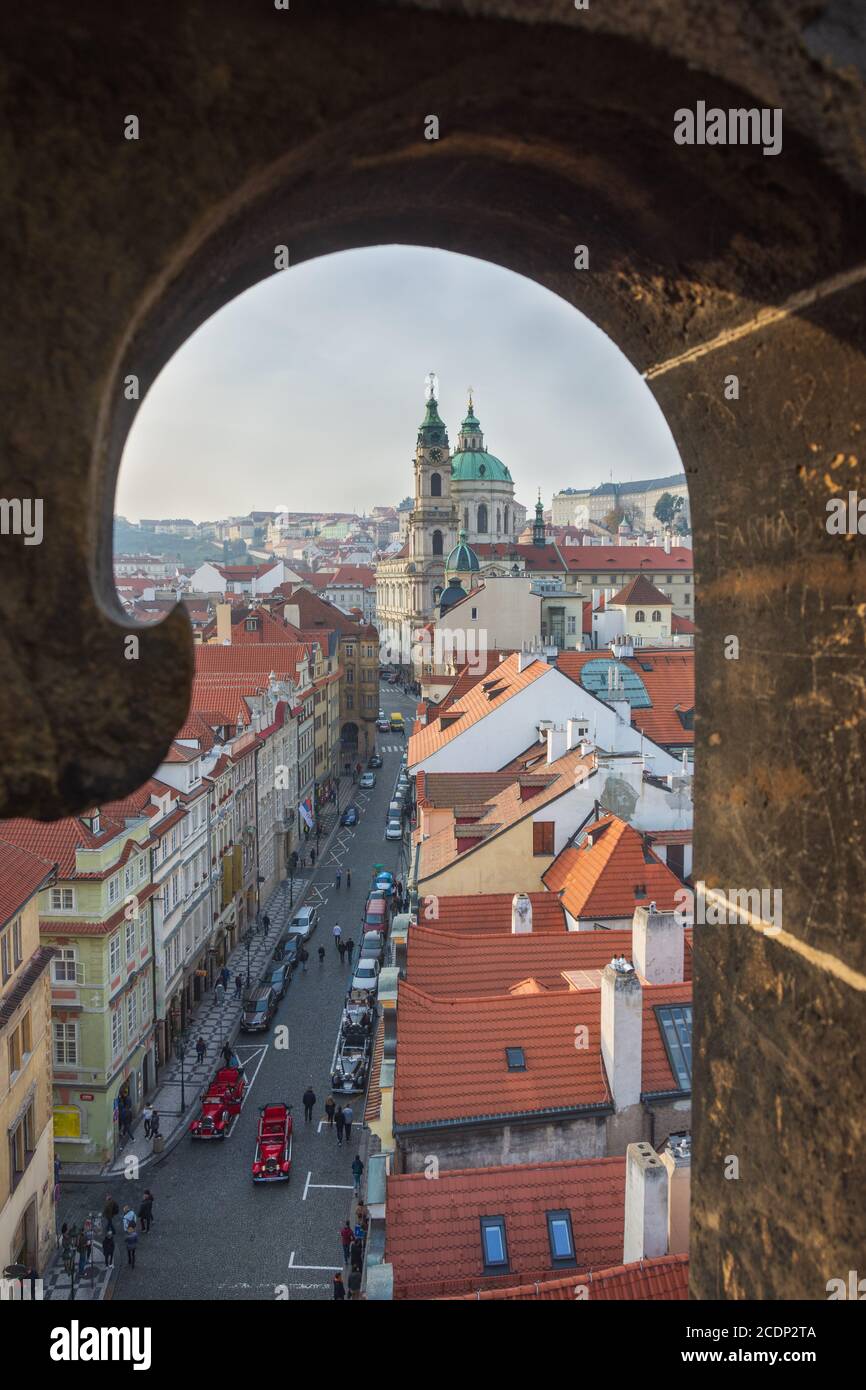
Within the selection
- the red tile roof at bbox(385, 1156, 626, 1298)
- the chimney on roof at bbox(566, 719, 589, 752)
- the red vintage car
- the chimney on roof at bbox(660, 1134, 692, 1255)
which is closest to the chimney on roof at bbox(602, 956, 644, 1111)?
the red tile roof at bbox(385, 1156, 626, 1298)

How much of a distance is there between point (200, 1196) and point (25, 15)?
21495mm

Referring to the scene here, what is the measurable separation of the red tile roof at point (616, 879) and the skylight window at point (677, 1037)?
12.2 ft

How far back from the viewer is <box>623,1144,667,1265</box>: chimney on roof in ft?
35.5

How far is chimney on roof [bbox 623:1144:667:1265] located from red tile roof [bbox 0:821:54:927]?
32.1 feet

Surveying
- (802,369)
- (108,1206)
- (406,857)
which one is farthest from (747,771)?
(406,857)

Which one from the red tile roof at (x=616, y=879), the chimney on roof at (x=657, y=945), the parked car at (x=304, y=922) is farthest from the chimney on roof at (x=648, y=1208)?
the parked car at (x=304, y=922)

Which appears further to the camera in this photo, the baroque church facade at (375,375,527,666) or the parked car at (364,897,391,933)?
the baroque church facade at (375,375,527,666)

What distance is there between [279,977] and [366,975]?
116 inches

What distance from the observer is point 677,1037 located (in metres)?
15.5

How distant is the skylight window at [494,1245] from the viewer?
38.5 ft

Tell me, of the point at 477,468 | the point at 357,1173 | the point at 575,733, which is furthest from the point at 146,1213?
the point at 477,468

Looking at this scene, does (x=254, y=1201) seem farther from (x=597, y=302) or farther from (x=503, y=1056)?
(x=597, y=302)

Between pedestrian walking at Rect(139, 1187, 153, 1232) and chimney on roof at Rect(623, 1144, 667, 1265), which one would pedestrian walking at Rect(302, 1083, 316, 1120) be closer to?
pedestrian walking at Rect(139, 1187, 153, 1232)

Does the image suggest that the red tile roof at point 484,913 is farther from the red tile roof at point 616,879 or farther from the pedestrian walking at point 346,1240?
the pedestrian walking at point 346,1240
